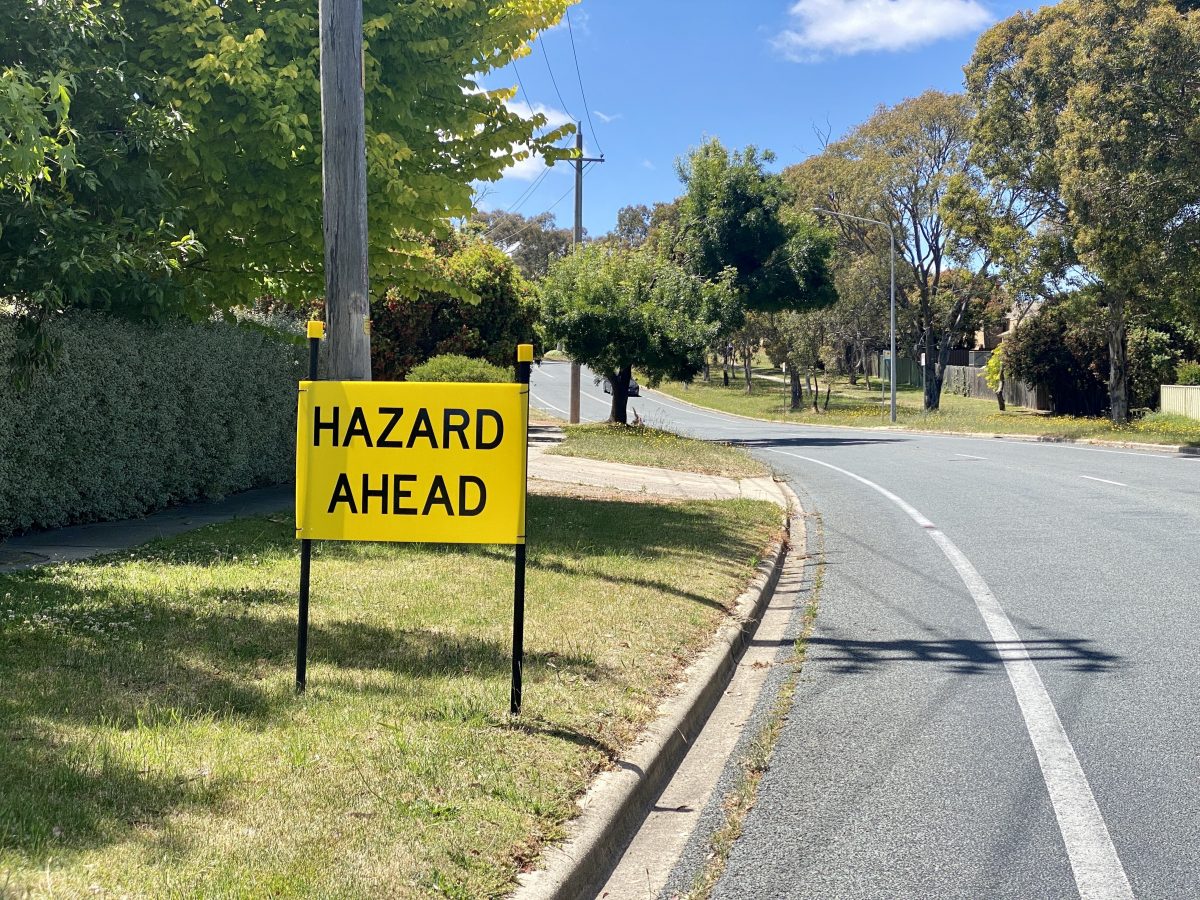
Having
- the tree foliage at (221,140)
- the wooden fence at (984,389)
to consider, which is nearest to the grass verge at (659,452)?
the tree foliage at (221,140)

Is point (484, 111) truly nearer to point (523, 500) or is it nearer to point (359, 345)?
point (359, 345)

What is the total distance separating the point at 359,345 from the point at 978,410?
47367 millimetres

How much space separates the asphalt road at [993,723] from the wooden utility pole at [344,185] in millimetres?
4632

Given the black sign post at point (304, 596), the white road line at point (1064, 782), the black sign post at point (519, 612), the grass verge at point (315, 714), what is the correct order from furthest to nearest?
1. the black sign post at point (304, 596)
2. the black sign post at point (519, 612)
3. the white road line at point (1064, 782)
4. the grass verge at point (315, 714)

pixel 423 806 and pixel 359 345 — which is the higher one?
pixel 359 345

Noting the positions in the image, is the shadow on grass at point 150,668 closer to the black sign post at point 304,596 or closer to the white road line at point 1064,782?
the black sign post at point 304,596

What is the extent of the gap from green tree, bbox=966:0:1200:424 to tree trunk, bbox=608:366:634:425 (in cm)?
1271

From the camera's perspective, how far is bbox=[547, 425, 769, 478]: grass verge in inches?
866

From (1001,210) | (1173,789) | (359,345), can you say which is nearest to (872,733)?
(1173,789)

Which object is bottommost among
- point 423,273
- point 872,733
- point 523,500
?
point 872,733

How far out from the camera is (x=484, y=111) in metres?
14.1

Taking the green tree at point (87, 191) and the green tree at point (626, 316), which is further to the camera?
Answer: the green tree at point (626, 316)

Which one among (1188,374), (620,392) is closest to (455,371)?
(620,392)

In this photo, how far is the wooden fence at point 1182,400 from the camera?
36781 millimetres
